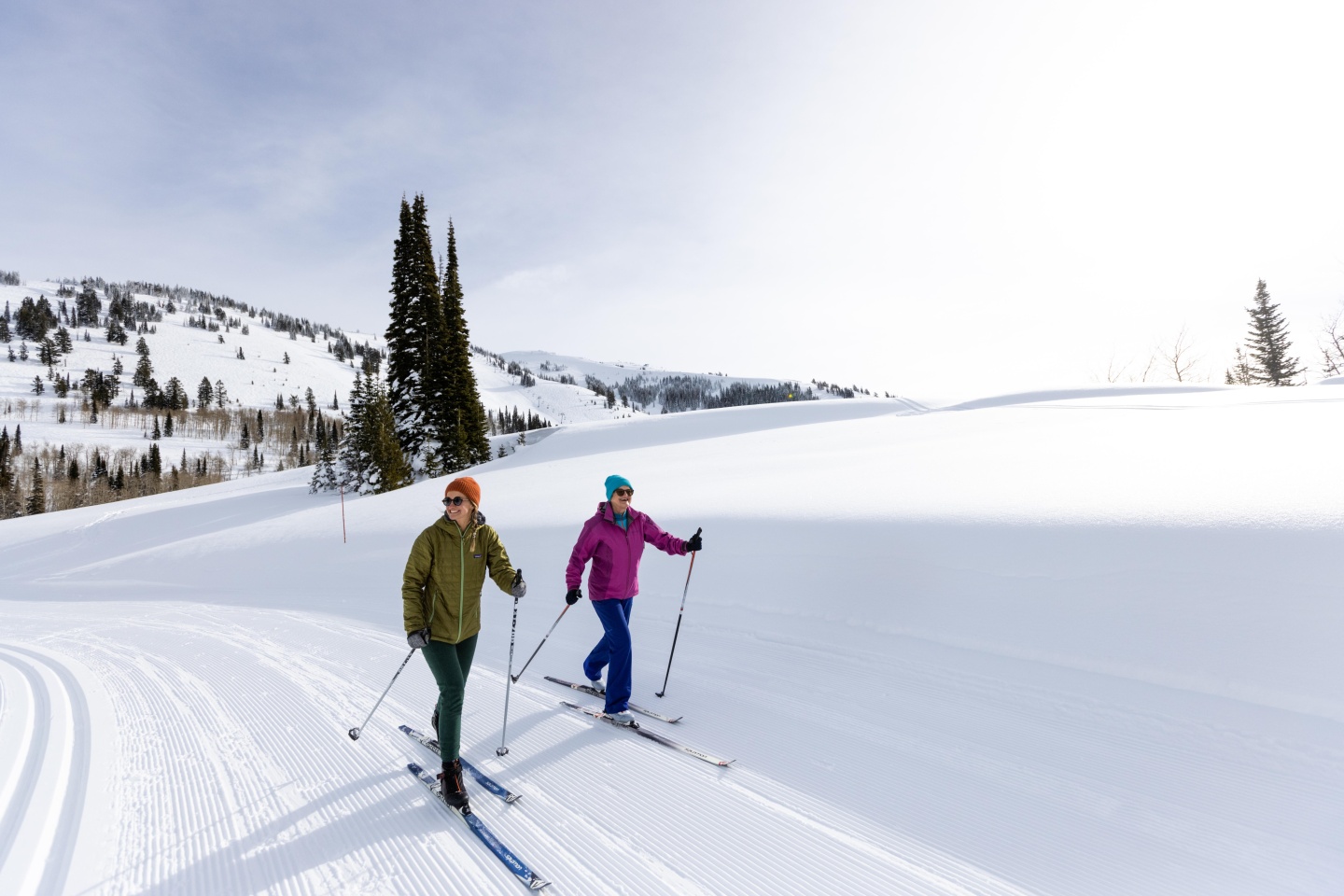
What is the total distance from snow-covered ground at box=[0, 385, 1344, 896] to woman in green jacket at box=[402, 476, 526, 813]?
0.53m

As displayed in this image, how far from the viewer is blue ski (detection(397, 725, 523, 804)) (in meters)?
3.80

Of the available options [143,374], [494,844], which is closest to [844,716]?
[494,844]

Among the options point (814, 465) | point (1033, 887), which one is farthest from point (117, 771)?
point (814, 465)

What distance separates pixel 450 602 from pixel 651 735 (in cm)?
191

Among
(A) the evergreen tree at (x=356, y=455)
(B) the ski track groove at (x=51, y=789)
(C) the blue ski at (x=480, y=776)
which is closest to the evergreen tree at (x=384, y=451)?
(A) the evergreen tree at (x=356, y=455)

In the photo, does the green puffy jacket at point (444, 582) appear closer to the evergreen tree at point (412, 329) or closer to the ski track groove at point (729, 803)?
the ski track groove at point (729, 803)

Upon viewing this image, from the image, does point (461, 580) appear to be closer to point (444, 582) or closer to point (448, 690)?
point (444, 582)

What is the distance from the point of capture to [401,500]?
53.6ft

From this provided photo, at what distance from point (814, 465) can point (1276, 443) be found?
6455 mm

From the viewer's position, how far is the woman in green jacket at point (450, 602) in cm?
382

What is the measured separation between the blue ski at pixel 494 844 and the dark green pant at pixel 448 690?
0.94 ft

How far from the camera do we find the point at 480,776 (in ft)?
13.3

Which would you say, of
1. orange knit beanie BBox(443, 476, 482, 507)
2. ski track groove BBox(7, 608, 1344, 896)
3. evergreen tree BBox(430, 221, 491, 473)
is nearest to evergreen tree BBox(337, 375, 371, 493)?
evergreen tree BBox(430, 221, 491, 473)

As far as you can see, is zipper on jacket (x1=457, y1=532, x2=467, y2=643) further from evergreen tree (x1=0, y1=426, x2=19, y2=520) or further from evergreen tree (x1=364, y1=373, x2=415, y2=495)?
evergreen tree (x1=0, y1=426, x2=19, y2=520)
